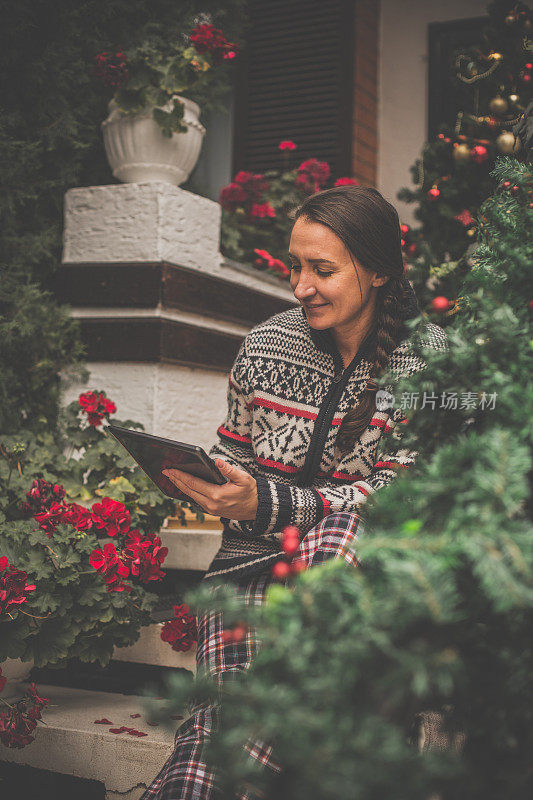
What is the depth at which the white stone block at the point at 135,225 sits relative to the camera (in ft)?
9.23

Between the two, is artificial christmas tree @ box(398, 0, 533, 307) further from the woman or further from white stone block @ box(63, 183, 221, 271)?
white stone block @ box(63, 183, 221, 271)

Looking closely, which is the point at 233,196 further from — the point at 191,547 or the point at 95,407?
the point at 191,547

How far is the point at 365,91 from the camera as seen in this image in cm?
461

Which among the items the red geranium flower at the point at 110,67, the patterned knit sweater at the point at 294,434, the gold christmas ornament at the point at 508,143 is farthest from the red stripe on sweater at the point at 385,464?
the red geranium flower at the point at 110,67

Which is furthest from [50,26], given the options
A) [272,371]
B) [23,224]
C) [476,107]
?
[272,371]

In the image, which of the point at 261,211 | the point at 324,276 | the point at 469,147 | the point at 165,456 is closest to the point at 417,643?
the point at 165,456

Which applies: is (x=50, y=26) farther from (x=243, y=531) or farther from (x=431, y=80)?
(x=431, y=80)

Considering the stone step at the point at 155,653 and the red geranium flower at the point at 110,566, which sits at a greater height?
the red geranium flower at the point at 110,566

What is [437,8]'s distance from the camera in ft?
14.9

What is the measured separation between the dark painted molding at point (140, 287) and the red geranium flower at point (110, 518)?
1.04m

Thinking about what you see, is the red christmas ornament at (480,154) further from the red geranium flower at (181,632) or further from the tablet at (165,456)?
the red geranium flower at (181,632)

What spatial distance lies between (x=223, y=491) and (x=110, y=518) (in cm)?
50

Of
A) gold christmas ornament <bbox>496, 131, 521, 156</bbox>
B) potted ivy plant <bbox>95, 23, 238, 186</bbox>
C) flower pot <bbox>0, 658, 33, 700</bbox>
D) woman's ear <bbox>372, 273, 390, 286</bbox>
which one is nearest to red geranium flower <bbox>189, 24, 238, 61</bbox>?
potted ivy plant <bbox>95, 23, 238, 186</bbox>

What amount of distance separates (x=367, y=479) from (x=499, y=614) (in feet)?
3.38
